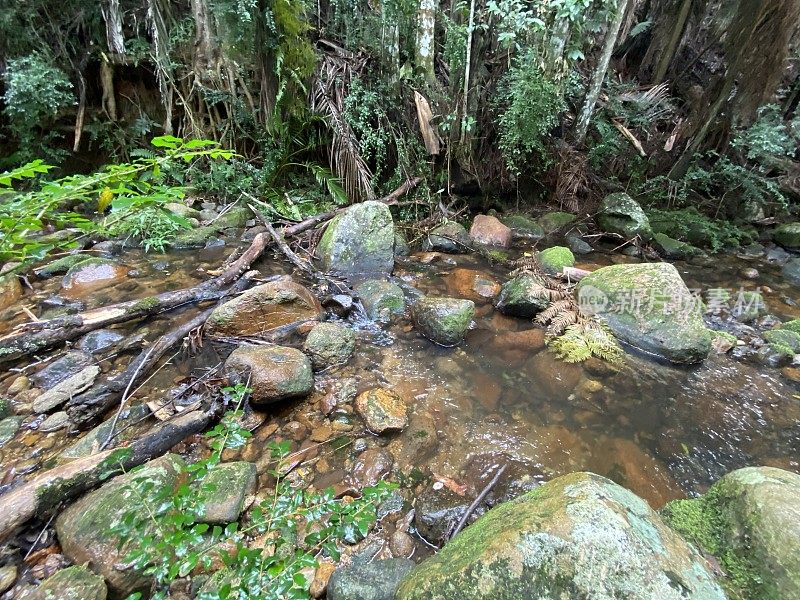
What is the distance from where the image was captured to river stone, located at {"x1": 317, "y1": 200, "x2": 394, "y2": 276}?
502cm

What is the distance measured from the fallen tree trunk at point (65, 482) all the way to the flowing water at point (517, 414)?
0.26 metres

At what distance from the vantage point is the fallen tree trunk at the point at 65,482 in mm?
1846

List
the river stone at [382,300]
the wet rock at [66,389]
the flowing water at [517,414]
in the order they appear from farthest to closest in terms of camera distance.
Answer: the river stone at [382,300]
the wet rock at [66,389]
the flowing water at [517,414]

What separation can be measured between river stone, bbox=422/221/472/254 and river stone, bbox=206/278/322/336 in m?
2.55

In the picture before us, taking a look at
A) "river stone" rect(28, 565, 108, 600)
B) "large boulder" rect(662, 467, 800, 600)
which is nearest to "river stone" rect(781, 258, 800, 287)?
"large boulder" rect(662, 467, 800, 600)

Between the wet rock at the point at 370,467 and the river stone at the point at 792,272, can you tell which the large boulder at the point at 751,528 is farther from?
the river stone at the point at 792,272

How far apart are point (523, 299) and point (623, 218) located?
360cm

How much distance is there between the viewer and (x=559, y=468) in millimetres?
2533

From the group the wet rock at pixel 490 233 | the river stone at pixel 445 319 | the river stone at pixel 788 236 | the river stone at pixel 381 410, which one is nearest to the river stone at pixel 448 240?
the wet rock at pixel 490 233

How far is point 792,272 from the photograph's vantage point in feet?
18.9

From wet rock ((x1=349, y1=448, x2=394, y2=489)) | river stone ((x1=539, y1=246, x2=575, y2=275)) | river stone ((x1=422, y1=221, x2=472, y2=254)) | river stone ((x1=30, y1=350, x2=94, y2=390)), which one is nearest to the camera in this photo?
wet rock ((x1=349, y1=448, x2=394, y2=489))

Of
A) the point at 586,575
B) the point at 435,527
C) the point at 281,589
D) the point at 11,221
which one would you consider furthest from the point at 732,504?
the point at 11,221

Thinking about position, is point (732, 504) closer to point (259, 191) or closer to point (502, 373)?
point (502, 373)

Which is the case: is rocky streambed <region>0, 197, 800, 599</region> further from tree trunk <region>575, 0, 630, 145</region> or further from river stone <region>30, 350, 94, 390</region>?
tree trunk <region>575, 0, 630, 145</region>
